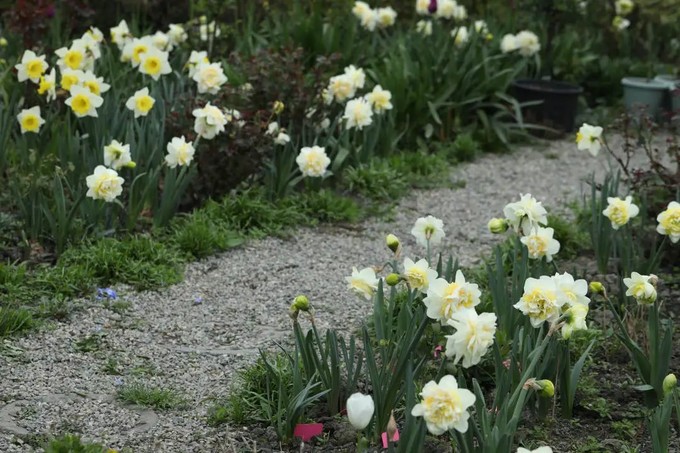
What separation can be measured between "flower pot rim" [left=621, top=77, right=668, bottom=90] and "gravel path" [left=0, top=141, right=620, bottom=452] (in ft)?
7.12

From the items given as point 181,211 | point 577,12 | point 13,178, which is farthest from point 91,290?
point 577,12

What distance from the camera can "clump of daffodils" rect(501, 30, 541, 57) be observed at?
24.2 feet

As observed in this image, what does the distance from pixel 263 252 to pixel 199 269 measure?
1.19 ft

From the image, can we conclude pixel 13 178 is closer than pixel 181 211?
Yes

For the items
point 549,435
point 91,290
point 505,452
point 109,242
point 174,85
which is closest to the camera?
point 505,452

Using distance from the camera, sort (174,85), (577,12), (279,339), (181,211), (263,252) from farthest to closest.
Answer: (577,12) < (174,85) < (181,211) < (263,252) < (279,339)

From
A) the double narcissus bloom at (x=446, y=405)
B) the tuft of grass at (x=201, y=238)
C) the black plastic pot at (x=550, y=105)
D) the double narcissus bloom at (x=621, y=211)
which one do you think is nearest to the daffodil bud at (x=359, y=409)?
the double narcissus bloom at (x=446, y=405)

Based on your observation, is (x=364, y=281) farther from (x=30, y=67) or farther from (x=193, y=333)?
(x=30, y=67)

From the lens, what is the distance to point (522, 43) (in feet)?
24.3

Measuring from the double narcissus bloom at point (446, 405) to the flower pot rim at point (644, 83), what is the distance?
567 centimetres

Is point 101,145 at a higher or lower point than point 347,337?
higher

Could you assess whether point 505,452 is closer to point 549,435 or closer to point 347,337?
point 549,435

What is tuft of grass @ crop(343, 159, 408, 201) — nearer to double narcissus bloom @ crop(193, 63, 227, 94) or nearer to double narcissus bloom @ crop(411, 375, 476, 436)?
double narcissus bloom @ crop(193, 63, 227, 94)

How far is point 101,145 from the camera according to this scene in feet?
16.2
